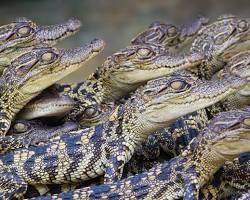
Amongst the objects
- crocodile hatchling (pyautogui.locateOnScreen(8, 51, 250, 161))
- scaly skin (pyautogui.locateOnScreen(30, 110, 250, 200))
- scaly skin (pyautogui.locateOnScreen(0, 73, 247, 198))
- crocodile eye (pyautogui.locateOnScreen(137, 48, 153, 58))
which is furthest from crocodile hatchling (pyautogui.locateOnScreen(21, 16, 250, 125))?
scaly skin (pyautogui.locateOnScreen(30, 110, 250, 200))

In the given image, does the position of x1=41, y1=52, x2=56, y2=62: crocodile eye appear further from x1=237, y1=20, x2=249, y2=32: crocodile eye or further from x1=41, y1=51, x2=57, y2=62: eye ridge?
x1=237, y1=20, x2=249, y2=32: crocodile eye

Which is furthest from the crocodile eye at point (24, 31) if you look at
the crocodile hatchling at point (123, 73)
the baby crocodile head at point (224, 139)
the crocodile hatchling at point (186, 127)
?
the baby crocodile head at point (224, 139)

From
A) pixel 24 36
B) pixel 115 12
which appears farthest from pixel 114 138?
pixel 115 12

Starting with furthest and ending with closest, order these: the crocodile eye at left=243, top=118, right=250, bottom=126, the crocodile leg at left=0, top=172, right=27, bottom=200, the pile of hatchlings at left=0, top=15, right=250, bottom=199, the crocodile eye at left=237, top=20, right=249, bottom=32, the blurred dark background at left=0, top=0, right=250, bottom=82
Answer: the blurred dark background at left=0, top=0, right=250, bottom=82 → the crocodile eye at left=237, top=20, right=249, bottom=32 → the pile of hatchlings at left=0, top=15, right=250, bottom=199 → the crocodile leg at left=0, top=172, right=27, bottom=200 → the crocodile eye at left=243, top=118, right=250, bottom=126

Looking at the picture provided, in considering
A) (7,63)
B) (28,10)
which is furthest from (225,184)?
(28,10)

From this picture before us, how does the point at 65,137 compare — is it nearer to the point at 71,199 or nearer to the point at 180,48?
the point at 71,199
